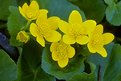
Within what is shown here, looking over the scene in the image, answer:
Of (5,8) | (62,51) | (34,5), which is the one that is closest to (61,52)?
(62,51)

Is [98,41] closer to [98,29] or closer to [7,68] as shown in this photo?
[98,29]

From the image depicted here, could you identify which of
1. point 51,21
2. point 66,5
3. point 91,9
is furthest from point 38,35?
point 91,9

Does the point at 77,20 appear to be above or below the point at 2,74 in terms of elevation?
above

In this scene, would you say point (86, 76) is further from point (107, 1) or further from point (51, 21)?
point (107, 1)

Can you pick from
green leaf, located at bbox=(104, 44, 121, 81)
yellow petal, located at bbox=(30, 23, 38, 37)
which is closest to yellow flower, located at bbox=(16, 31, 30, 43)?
yellow petal, located at bbox=(30, 23, 38, 37)

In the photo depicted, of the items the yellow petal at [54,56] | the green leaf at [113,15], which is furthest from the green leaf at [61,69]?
the green leaf at [113,15]

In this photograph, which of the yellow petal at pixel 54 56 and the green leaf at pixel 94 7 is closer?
the yellow petal at pixel 54 56

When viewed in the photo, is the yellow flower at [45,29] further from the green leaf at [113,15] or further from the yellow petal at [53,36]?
the green leaf at [113,15]
